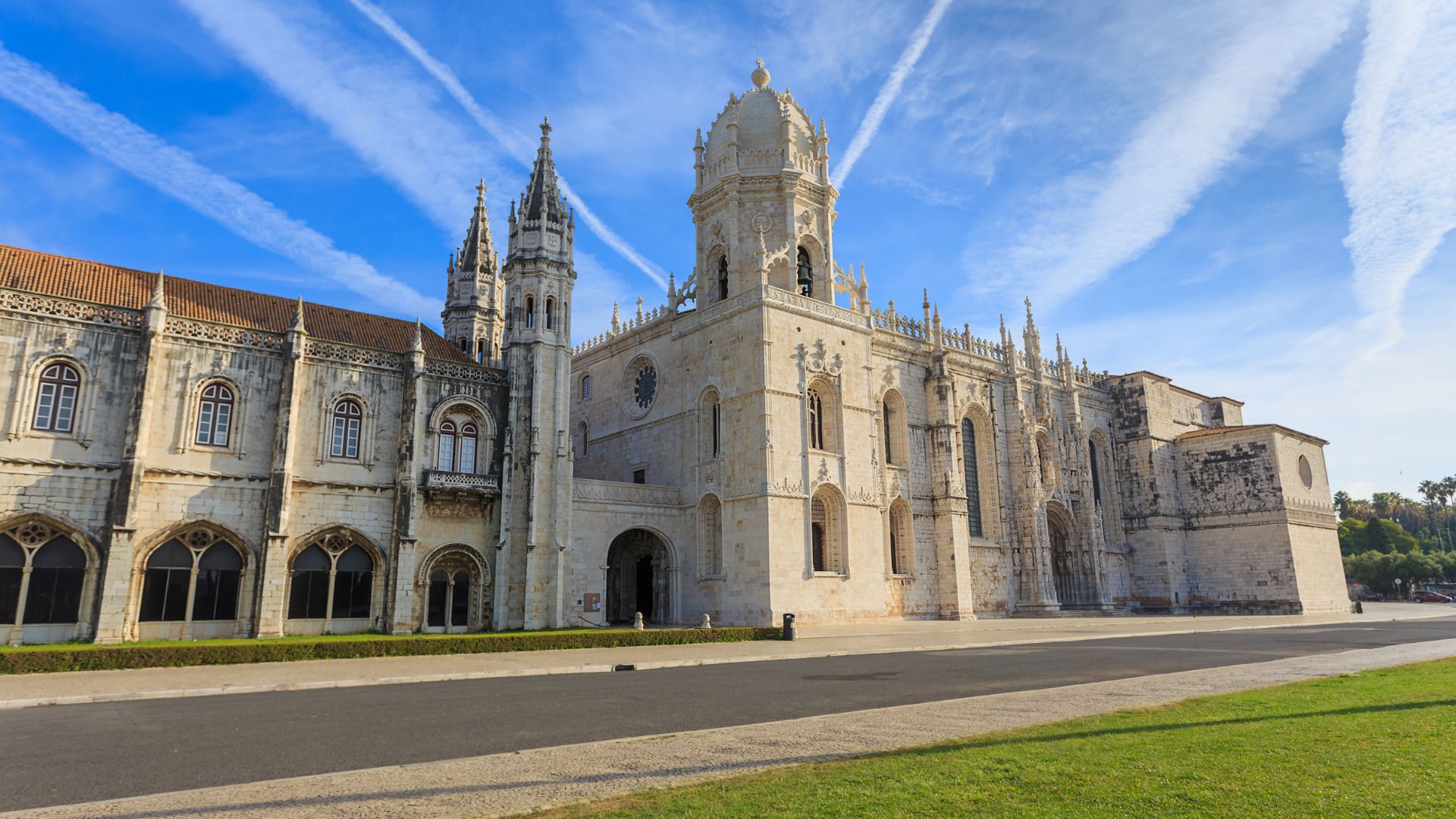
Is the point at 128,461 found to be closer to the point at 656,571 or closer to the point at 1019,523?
the point at 656,571

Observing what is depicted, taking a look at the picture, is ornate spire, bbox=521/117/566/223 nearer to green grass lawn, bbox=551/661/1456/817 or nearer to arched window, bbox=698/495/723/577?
arched window, bbox=698/495/723/577

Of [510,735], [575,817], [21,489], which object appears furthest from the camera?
[21,489]

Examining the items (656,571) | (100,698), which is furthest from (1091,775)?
(656,571)

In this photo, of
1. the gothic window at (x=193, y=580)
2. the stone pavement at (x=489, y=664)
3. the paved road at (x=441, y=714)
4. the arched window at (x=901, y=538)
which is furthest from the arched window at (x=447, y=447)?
the arched window at (x=901, y=538)

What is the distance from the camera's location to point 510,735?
33.4 ft

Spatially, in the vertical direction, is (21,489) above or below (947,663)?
above

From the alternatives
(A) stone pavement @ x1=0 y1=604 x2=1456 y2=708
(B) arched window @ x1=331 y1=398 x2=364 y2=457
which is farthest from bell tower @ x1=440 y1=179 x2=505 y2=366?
(A) stone pavement @ x1=0 y1=604 x2=1456 y2=708

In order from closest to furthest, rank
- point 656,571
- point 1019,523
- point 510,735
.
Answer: point 510,735 < point 656,571 < point 1019,523

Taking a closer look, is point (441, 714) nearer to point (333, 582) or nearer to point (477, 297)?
point (333, 582)

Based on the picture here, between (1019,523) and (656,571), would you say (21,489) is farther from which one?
(1019,523)

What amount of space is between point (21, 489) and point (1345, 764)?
3120 cm

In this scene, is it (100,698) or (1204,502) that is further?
(1204,502)

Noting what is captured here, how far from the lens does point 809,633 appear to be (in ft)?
101

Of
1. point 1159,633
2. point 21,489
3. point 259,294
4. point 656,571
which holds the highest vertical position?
point 259,294
